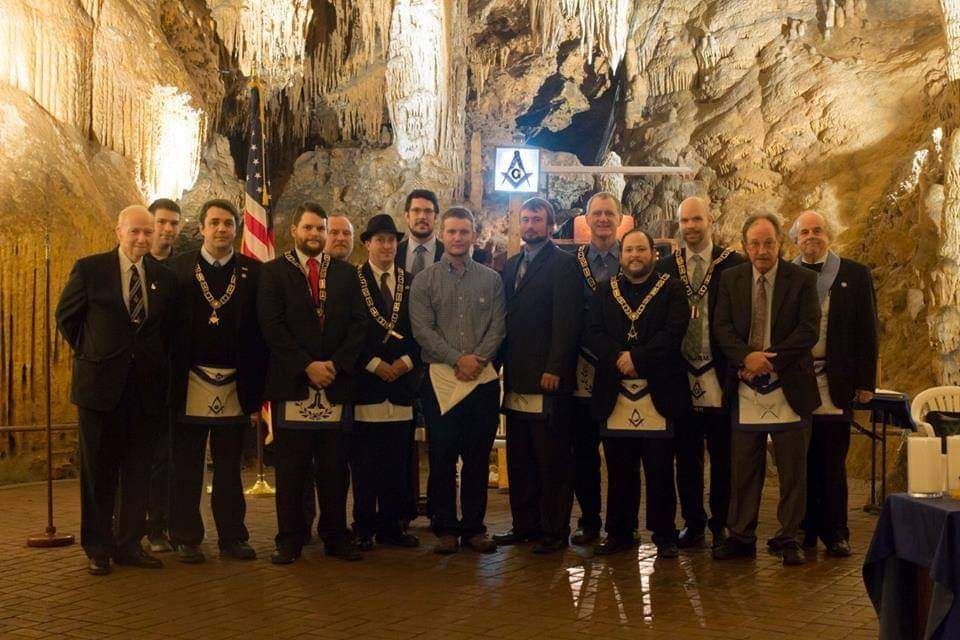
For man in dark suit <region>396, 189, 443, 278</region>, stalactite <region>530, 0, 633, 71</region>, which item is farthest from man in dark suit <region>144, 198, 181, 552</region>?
stalactite <region>530, 0, 633, 71</region>

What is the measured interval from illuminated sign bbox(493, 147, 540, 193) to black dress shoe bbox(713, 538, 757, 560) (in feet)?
21.7

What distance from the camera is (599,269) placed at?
736 cm

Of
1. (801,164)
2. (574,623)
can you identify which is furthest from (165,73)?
(574,623)

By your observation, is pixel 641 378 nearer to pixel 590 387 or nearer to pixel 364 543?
pixel 590 387

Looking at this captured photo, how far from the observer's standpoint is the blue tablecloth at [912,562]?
3859mm

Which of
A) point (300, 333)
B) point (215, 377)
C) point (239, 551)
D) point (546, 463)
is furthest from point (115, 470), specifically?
point (546, 463)

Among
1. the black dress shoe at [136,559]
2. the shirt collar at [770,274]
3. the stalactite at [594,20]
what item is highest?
the stalactite at [594,20]

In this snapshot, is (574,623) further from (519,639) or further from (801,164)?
(801,164)

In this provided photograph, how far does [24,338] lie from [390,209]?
26.5 ft

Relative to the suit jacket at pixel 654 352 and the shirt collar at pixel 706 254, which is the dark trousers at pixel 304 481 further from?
the shirt collar at pixel 706 254

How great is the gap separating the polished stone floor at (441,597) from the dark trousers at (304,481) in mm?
190

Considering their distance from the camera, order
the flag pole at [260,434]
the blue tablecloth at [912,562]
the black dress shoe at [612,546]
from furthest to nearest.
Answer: the flag pole at [260,434]
the black dress shoe at [612,546]
the blue tablecloth at [912,562]

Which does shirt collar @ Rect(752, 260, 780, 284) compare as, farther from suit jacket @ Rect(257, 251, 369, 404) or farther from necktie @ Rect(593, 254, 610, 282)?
suit jacket @ Rect(257, 251, 369, 404)

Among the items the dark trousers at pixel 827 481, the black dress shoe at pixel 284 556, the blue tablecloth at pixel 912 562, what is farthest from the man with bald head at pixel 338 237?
the blue tablecloth at pixel 912 562
